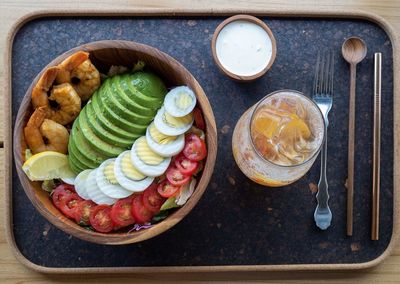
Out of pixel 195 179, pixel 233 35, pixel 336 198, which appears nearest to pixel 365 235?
pixel 336 198

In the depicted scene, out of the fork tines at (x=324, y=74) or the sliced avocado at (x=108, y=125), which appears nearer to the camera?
the sliced avocado at (x=108, y=125)

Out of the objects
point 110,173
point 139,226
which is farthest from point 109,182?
point 139,226

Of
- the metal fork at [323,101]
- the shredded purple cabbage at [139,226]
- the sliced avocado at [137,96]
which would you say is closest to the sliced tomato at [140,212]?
the shredded purple cabbage at [139,226]

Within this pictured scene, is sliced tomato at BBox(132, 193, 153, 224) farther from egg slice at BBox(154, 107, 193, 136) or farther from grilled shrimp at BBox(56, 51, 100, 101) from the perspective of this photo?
grilled shrimp at BBox(56, 51, 100, 101)

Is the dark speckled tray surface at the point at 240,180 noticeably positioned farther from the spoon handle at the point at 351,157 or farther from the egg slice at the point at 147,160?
the egg slice at the point at 147,160

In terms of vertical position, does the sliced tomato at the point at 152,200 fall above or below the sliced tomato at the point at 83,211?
above

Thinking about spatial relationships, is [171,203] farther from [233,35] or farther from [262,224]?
[233,35]

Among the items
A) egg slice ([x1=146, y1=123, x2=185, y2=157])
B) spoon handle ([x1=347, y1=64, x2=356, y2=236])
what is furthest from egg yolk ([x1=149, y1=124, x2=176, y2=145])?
spoon handle ([x1=347, y1=64, x2=356, y2=236])
